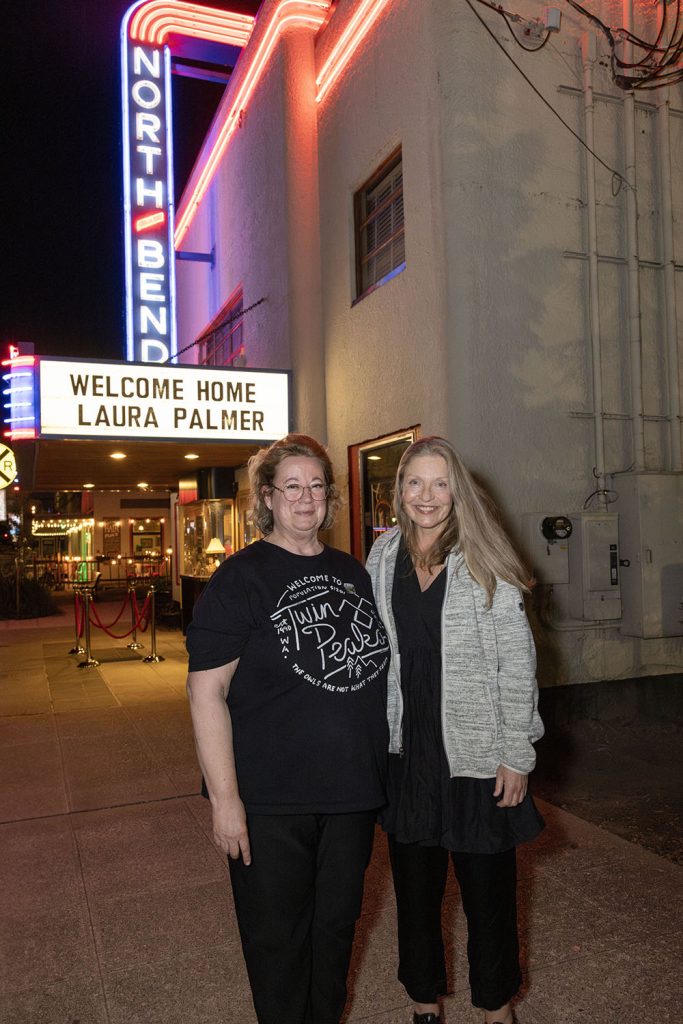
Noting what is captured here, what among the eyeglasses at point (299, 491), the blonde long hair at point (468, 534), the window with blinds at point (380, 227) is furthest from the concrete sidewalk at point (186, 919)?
the window with blinds at point (380, 227)

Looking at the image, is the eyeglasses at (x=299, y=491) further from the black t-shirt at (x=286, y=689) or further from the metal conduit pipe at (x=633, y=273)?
the metal conduit pipe at (x=633, y=273)

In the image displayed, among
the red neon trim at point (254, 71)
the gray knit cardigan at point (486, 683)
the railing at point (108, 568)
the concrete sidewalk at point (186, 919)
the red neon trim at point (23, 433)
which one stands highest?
the red neon trim at point (254, 71)

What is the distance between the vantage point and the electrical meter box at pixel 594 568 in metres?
6.83

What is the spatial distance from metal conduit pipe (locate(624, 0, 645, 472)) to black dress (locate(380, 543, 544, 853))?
531 centimetres

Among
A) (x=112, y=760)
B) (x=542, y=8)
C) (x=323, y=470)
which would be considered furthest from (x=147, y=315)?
(x=323, y=470)

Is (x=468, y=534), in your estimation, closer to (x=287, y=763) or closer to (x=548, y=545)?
(x=287, y=763)

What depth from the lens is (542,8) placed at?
7.16m

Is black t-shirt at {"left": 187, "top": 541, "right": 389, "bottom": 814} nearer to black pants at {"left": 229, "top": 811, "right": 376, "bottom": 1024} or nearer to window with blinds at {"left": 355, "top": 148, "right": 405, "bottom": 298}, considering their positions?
black pants at {"left": 229, "top": 811, "right": 376, "bottom": 1024}

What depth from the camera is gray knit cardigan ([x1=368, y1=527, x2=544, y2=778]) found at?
2.41 metres

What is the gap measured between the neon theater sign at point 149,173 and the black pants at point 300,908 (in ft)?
32.9

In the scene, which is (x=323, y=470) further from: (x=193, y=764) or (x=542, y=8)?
(x=542, y=8)

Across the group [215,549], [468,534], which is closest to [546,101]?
[468,534]

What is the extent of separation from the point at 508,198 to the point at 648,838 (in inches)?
212

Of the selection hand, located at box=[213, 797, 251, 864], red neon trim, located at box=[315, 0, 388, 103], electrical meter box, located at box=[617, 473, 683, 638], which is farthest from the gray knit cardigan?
red neon trim, located at box=[315, 0, 388, 103]
